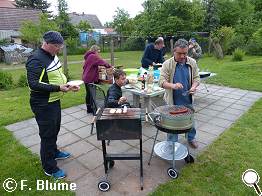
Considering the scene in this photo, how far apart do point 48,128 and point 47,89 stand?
22.3 inches

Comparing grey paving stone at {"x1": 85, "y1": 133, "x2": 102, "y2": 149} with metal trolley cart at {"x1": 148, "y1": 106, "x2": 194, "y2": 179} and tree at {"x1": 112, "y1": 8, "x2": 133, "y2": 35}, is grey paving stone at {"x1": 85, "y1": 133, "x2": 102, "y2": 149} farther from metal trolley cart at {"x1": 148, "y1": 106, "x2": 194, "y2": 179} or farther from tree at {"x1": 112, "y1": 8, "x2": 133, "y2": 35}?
tree at {"x1": 112, "y1": 8, "x2": 133, "y2": 35}

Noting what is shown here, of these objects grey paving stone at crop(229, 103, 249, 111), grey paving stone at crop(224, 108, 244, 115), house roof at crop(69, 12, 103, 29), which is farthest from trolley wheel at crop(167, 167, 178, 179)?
house roof at crop(69, 12, 103, 29)

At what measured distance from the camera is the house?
88.3 ft

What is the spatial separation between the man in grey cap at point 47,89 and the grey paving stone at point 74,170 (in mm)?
130

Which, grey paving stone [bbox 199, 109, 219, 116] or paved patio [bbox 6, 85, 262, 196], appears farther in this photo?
grey paving stone [bbox 199, 109, 219, 116]

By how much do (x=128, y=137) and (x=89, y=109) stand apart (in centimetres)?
296

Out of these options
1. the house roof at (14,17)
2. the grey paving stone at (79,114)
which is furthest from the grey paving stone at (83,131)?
the house roof at (14,17)

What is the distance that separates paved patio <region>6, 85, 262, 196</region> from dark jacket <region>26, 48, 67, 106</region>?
46.8 inches

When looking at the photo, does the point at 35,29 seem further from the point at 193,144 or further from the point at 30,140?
the point at 193,144

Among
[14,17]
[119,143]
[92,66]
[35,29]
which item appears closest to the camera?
[119,143]

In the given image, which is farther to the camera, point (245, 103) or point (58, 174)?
point (245, 103)

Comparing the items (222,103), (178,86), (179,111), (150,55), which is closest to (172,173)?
(179,111)

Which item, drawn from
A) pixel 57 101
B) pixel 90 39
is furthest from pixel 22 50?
pixel 57 101

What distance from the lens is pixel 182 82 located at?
3.53 m
